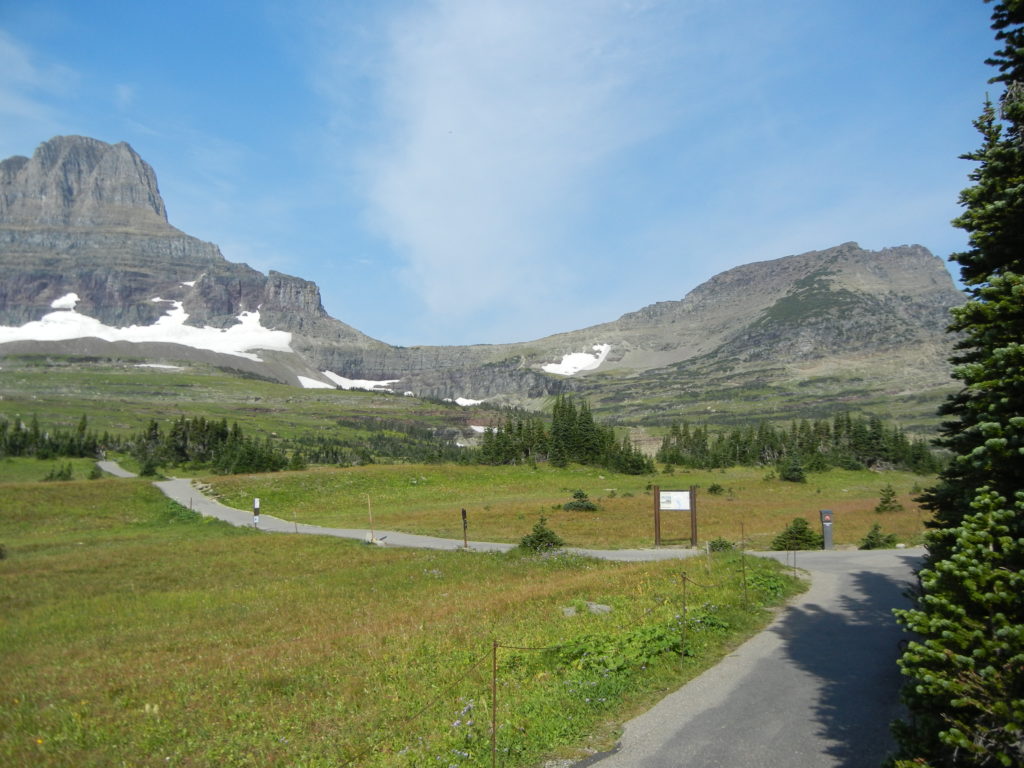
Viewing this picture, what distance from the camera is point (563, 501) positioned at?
5838 cm

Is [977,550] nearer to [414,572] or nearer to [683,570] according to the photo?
[683,570]

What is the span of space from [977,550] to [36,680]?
56.2ft

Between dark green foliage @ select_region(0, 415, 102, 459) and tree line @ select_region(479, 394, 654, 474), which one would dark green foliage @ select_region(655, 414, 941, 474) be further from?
dark green foliage @ select_region(0, 415, 102, 459)

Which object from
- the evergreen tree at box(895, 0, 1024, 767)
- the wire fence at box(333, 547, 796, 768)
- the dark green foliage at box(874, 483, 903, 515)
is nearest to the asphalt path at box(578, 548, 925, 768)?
the wire fence at box(333, 547, 796, 768)

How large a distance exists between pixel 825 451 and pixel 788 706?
121 m

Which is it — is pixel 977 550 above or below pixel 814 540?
above

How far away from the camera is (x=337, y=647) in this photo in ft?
49.7

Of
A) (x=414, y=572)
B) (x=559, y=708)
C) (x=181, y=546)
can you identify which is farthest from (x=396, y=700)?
(x=181, y=546)

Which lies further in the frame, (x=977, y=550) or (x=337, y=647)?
(x=337, y=647)

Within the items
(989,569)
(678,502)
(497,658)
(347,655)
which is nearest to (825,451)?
(678,502)

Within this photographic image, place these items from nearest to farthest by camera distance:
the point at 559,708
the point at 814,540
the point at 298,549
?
the point at 559,708 → the point at 814,540 → the point at 298,549

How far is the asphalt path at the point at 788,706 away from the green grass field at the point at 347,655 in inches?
25.6

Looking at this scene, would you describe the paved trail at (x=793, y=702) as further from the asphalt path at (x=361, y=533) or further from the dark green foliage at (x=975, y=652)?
the asphalt path at (x=361, y=533)

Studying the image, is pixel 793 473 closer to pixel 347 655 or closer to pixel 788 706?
pixel 788 706
